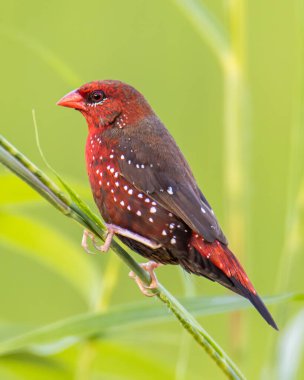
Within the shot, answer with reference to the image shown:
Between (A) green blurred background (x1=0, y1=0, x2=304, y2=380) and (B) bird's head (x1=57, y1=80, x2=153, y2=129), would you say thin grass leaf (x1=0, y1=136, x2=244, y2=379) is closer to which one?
(B) bird's head (x1=57, y1=80, x2=153, y2=129)

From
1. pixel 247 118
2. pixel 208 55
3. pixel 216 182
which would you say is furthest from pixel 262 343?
pixel 247 118

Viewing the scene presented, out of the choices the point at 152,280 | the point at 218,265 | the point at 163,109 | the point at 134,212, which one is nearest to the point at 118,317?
the point at 152,280

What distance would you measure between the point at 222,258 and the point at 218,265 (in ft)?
0.08

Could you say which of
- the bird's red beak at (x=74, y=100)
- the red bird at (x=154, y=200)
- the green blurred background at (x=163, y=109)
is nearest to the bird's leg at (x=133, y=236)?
the red bird at (x=154, y=200)

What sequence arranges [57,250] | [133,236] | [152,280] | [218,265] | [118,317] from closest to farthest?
[152,280]
[118,317]
[218,265]
[133,236]
[57,250]

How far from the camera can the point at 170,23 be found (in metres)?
5.97

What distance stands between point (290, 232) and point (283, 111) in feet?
11.2

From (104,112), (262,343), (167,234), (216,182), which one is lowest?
(262,343)

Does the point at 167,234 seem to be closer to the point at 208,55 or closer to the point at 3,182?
the point at 3,182

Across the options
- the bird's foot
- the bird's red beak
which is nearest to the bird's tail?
the bird's foot

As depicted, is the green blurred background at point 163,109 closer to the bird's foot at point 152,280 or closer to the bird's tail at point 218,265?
the bird's foot at point 152,280

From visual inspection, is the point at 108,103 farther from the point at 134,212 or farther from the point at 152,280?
the point at 152,280

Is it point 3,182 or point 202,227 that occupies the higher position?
point 3,182

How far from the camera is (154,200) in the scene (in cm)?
249
